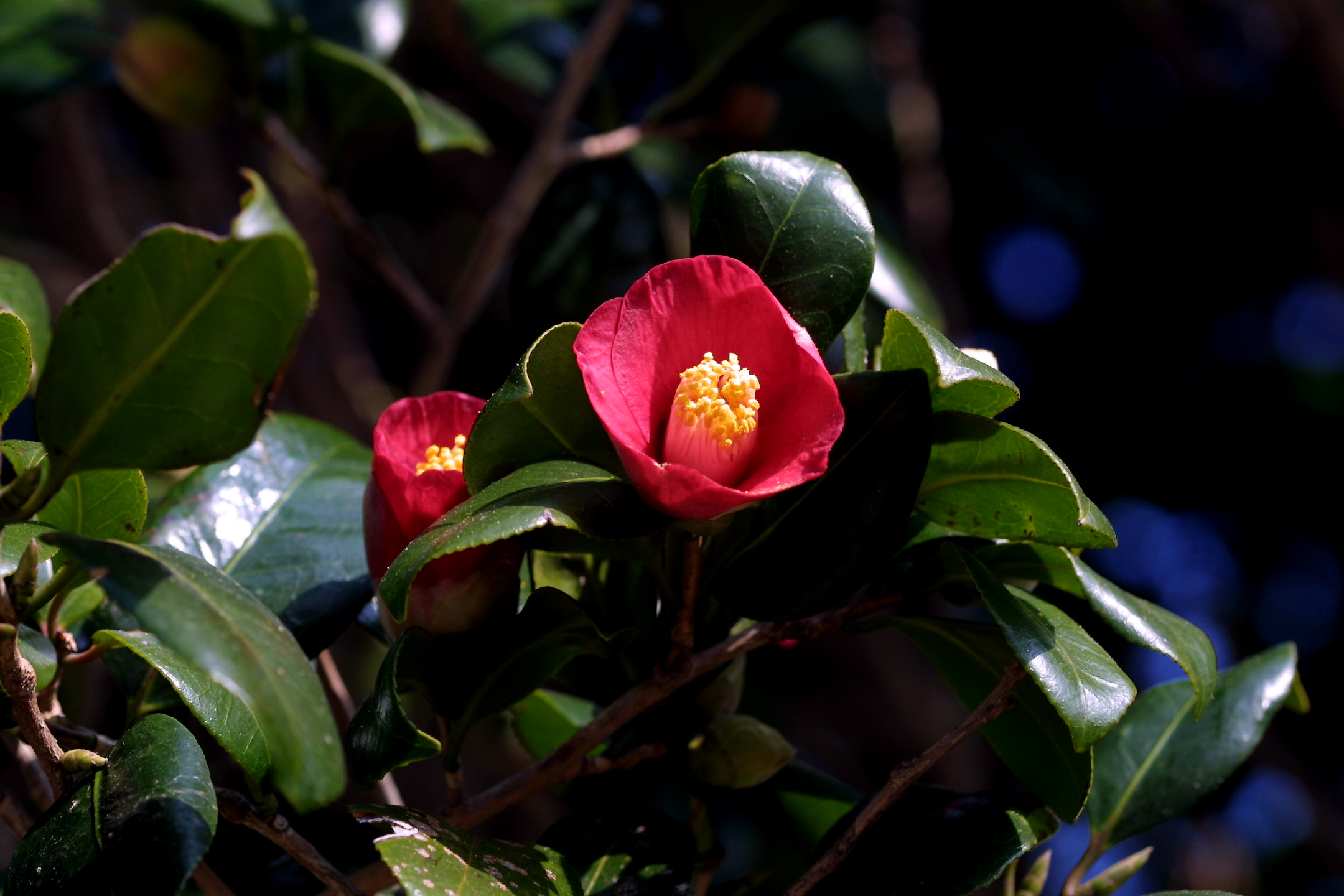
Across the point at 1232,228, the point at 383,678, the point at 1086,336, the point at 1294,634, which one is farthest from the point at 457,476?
the point at 1294,634

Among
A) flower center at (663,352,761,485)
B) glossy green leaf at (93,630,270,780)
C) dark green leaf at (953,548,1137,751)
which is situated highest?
flower center at (663,352,761,485)

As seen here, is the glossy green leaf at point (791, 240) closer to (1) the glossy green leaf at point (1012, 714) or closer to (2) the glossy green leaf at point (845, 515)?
(2) the glossy green leaf at point (845, 515)

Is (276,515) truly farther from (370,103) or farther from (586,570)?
(370,103)

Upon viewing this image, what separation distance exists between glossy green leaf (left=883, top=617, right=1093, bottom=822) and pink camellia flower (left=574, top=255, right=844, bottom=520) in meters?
0.25

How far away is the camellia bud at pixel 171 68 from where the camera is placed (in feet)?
5.07

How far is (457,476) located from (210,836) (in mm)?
275

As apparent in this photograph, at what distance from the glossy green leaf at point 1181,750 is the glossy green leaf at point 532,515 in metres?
0.65

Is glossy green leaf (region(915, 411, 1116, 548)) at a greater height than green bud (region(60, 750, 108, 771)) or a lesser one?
greater

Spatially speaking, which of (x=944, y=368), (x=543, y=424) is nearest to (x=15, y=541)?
(x=543, y=424)

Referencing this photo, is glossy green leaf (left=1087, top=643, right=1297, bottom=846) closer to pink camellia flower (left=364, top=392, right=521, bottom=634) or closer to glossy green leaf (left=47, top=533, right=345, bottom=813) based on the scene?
pink camellia flower (left=364, top=392, right=521, bottom=634)

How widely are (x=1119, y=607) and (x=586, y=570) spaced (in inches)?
16.2

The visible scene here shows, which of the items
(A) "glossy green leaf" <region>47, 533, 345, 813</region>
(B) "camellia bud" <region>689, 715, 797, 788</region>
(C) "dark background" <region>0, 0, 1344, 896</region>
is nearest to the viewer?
(A) "glossy green leaf" <region>47, 533, 345, 813</region>

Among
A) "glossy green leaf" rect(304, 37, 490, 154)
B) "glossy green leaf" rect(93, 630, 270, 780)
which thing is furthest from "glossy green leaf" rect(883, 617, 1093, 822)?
"glossy green leaf" rect(304, 37, 490, 154)

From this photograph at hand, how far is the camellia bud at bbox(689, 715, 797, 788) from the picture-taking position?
0.92 metres
